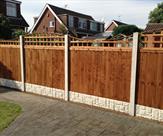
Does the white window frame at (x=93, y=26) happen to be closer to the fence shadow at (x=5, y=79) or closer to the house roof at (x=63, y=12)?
the house roof at (x=63, y=12)

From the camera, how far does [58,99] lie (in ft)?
28.8

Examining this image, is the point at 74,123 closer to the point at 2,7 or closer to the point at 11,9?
the point at 2,7

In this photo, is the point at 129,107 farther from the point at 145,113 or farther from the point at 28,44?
the point at 28,44

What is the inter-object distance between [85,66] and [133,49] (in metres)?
1.91

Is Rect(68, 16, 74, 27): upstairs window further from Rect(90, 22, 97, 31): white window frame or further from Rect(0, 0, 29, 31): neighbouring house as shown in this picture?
Rect(0, 0, 29, 31): neighbouring house

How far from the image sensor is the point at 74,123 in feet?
21.3

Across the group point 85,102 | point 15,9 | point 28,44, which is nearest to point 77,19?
point 15,9

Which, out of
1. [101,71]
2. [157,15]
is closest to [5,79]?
[101,71]

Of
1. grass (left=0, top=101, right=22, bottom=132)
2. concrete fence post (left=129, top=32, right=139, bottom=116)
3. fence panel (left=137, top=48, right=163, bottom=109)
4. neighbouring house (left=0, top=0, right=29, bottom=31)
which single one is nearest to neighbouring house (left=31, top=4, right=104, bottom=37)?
neighbouring house (left=0, top=0, right=29, bottom=31)

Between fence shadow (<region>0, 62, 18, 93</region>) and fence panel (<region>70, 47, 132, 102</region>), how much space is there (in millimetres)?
3716

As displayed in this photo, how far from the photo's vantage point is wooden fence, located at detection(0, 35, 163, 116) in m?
6.34

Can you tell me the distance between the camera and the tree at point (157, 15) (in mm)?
36438

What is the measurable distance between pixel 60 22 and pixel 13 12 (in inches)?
307

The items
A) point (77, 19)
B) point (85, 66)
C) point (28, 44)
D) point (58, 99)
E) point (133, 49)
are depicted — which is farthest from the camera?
point (77, 19)
